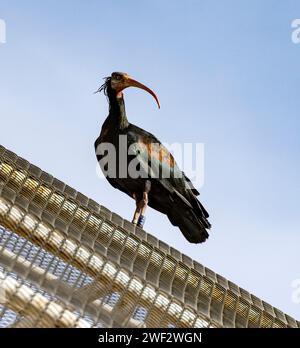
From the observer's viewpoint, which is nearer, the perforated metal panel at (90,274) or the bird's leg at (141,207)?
the perforated metal panel at (90,274)

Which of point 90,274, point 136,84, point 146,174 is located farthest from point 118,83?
point 90,274

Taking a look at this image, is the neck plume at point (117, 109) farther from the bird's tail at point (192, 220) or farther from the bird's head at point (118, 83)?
the bird's tail at point (192, 220)

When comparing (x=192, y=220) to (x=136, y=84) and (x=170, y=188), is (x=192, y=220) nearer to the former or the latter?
(x=170, y=188)

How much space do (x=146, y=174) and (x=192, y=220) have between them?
0.71m

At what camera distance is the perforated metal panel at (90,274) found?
4.25 m

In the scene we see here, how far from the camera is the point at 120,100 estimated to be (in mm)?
10016

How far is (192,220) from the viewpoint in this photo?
9688 mm

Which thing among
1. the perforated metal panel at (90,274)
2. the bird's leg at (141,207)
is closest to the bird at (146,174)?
the bird's leg at (141,207)

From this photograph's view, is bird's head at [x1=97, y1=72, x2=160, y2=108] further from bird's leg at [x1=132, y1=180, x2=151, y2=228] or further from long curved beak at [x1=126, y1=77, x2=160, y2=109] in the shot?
bird's leg at [x1=132, y1=180, x2=151, y2=228]

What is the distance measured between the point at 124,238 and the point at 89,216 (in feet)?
0.90

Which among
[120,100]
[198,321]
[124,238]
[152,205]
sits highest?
[120,100]

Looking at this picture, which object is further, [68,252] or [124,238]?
[124,238]
